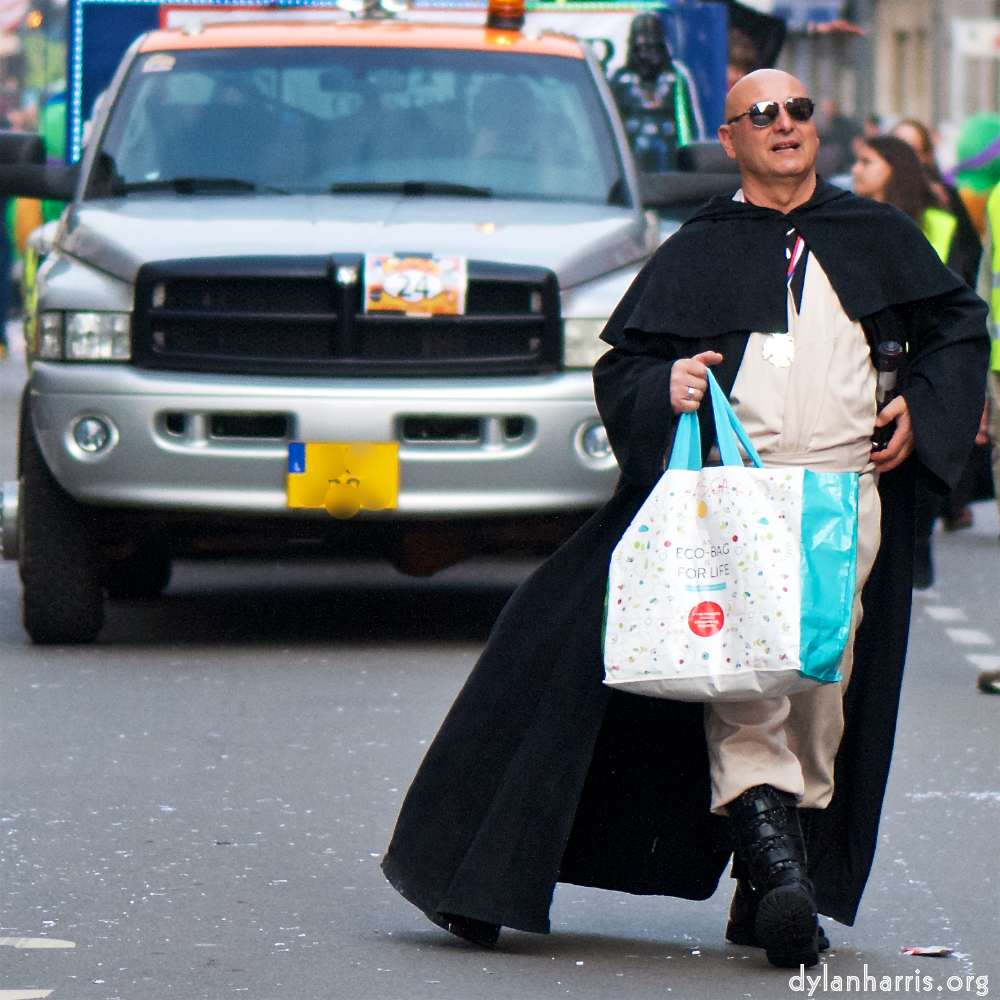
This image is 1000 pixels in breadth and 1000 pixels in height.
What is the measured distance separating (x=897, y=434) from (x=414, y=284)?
4.14 meters

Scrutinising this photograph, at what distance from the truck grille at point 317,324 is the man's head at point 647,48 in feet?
18.1

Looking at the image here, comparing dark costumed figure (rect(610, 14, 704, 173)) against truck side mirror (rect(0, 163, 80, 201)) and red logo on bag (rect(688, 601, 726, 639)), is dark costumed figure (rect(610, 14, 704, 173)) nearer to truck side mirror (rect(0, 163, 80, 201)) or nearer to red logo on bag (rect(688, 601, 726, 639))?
truck side mirror (rect(0, 163, 80, 201))

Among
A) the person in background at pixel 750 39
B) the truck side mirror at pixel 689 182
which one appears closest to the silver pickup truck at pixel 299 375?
the truck side mirror at pixel 689 182

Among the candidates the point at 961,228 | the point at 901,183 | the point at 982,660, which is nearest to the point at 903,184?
the point at 901,183

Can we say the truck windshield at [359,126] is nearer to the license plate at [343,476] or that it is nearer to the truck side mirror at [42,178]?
the truck side mirror at [42,178]

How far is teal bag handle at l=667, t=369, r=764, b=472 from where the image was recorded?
5078 millimetres

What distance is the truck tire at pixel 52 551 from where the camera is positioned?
9367mm

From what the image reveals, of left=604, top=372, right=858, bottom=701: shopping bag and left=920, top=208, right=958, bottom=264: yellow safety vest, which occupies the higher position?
left=604, top=372, right=858, bottom=701: shopping bag

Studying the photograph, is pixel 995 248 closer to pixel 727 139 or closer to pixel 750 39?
pixel 727 139

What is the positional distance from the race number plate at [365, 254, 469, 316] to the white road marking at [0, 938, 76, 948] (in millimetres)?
3969

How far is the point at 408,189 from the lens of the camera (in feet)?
32.1

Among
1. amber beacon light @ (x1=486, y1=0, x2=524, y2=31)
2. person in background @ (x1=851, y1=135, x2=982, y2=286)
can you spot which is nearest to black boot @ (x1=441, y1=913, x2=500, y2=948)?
amber beacon light @ (x1=486, y1=0, x2=524, y2=31)

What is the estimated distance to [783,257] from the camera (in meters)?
5.19

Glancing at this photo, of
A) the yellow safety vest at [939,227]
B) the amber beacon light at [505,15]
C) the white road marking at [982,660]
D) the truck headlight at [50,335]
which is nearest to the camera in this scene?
the truck headlight at [50,335]
